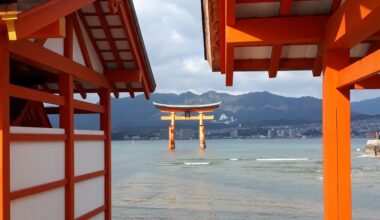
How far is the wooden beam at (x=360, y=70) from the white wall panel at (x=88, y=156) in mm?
3787

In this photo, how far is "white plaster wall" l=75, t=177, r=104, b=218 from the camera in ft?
22.7

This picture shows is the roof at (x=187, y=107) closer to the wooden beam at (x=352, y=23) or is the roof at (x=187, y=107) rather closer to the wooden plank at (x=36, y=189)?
the wooden plank at (x=36, y=189)

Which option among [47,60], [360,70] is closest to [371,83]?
[360,70]

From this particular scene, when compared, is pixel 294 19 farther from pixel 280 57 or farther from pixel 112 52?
pixel 112 52

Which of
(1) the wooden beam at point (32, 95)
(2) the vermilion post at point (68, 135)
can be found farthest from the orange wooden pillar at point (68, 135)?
(1) the wooden beam at point (32, 95)

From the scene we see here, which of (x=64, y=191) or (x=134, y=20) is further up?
(x=134, y=20)

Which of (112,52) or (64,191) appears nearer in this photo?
(64,191)

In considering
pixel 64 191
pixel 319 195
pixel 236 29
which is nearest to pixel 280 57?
pixel 236 29

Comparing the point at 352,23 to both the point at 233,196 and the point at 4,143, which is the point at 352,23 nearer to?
the point at 4,143

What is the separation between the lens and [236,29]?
5469 mm

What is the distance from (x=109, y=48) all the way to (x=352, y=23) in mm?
4662

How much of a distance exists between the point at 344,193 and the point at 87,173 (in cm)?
388

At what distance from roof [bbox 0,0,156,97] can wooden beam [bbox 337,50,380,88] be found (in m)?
3.26

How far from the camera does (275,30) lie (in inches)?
217
